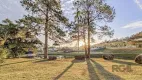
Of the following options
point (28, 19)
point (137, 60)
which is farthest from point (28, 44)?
point (137, 60)

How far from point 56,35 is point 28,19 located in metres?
4.97

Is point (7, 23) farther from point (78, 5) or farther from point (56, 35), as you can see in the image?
point (78, 5)

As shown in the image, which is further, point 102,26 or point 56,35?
point 102,26

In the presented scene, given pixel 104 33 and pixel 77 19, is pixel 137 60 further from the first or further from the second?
pixel 77 19

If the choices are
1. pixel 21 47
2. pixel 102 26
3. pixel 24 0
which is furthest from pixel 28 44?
pixel 102 26

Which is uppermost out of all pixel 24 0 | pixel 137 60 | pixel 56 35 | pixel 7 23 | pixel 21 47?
pixel 24 0

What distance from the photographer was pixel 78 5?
3077cm

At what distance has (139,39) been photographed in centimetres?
1761

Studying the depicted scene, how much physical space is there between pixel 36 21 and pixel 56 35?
164 inches

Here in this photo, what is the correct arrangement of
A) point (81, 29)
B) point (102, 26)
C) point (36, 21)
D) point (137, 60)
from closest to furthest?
point (137, 60) < point (36, 21) < point (102, 26) < point (81, 29)

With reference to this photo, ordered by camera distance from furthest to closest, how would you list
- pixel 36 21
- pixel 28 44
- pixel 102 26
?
pixel 102 26
pixel 28 44
pixel 36 21

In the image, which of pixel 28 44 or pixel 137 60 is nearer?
pixel 137 60

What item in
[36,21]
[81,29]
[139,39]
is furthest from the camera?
[81,29]

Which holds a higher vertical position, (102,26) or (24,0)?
(24,0)
